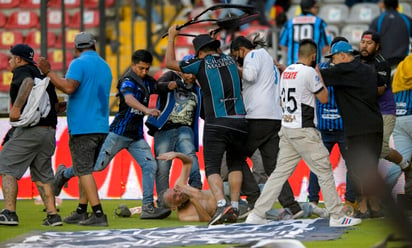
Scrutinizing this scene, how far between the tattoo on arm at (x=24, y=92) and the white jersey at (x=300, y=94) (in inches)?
109

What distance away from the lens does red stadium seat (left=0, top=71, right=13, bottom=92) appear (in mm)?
18500

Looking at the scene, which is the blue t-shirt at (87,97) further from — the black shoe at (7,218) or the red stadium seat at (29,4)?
the red stadium seat at (29,4)

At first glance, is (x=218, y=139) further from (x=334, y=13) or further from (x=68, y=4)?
(x=334, y=13)

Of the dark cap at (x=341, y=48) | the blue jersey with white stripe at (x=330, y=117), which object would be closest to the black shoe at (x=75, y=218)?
the blue jersey with white stripe at (x=330, y=117)

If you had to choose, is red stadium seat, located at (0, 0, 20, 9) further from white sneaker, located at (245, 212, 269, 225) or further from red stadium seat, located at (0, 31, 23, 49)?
white sneaker, located at (245, 212, 269, 225)

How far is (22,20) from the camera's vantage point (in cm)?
2091

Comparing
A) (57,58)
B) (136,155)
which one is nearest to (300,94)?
(136,155)

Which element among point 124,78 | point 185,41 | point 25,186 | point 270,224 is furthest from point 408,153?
point 185,41

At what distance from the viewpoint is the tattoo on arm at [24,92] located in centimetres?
1094

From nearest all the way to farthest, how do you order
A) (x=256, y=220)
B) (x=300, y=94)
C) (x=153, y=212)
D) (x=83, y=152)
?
(x=300, y=94) → (x=256, y=220) → (x=83, y=152) → (x=153, y=212)

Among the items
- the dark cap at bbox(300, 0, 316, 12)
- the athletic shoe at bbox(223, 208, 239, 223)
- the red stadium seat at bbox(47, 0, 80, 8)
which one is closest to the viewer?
the athletic shoe at bbox(223, 208, 239, 223)

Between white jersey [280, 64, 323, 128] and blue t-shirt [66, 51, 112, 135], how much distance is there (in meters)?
2.02

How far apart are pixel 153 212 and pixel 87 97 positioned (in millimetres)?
1854

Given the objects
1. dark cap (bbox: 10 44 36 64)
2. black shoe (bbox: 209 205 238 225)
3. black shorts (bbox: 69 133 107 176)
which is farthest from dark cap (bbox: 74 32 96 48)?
black shoe (bbox: 209 205 238 225)
